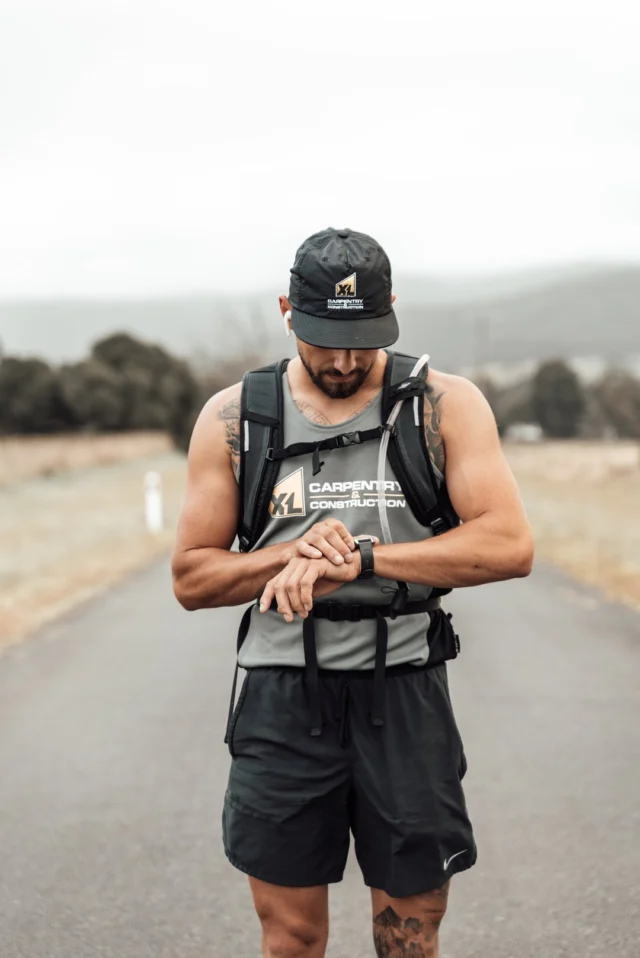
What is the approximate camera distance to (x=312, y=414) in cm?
304

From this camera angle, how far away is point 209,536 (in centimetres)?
314

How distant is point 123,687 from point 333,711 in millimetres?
5294

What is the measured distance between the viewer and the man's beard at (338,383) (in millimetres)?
2957

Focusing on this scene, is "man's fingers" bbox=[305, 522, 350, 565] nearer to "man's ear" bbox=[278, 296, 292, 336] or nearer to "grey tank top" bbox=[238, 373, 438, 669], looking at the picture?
"grey tank top" bbox=[238, 373, 438, 669]

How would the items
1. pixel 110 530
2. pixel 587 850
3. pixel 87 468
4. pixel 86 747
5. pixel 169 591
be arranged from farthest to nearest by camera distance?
pixel 87 468
pixel 110 530
pixel 169 591
pixel 86 747
pixel 587 850

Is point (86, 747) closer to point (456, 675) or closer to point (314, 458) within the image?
point (456, 675)

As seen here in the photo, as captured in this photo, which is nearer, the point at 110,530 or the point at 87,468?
the point at 110,530

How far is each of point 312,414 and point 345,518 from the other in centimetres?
26

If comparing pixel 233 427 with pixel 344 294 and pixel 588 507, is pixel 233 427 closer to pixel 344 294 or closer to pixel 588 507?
pixel 344 294

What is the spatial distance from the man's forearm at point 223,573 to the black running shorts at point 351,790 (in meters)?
0.23

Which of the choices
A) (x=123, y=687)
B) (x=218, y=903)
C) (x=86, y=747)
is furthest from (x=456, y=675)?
(x=218, y=903)

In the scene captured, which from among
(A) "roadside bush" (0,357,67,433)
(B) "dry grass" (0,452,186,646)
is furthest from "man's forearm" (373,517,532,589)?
(A) "roadside bush" (0,357,67,433)

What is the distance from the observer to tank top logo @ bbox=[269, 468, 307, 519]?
9.84 feet

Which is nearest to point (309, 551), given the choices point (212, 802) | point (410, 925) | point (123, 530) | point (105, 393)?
point (410, 925)
